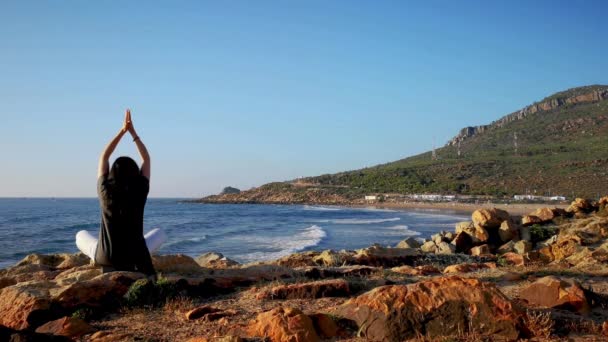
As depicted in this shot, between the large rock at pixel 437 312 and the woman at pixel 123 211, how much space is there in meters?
3.40

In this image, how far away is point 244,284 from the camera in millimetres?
7992

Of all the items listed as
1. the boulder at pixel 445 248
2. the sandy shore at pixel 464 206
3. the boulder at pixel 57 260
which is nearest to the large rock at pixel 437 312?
the boulder at pixel 57 260

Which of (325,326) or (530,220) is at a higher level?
(325,326)

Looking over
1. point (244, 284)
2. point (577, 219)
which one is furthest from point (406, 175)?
point (244, 284)

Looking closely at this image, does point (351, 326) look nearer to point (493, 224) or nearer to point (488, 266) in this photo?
point (488, 266)

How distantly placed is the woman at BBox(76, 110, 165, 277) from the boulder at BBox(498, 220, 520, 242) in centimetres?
1565

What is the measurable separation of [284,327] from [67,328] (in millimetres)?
2310

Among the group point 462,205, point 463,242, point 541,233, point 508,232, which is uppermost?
point 508,232

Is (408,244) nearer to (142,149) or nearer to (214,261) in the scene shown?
(214,261)

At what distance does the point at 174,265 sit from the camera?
29.5 ft

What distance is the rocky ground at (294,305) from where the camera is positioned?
5.11m

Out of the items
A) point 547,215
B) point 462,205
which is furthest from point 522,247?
point 462,205

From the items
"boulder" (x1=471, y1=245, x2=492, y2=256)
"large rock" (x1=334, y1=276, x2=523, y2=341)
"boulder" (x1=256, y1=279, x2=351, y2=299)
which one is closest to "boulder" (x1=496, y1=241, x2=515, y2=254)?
"boulder" (x1=471, y1=245, x2=492, y2=256)

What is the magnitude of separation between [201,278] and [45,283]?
6.95 feet
